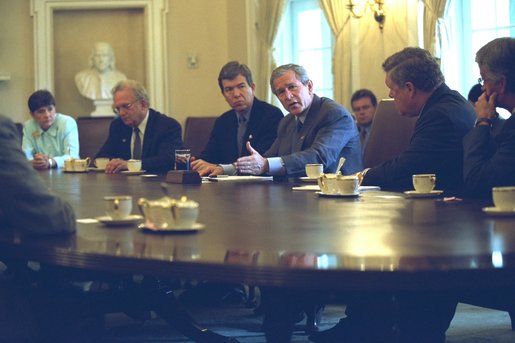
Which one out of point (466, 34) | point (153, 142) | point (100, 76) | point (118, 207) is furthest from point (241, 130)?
point (100, 76)

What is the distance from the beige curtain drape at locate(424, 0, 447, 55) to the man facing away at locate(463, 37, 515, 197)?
3938mm

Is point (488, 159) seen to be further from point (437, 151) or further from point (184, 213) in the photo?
point (184, 213)

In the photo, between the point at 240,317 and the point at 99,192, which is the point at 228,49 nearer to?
the point at 240,317

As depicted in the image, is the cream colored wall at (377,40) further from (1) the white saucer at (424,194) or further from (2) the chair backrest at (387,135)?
(1) the white saucer at (424,194)

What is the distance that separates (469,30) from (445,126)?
394cm

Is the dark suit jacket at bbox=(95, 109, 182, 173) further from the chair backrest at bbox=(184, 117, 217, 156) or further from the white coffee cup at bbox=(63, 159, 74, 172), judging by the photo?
the chair backrest at bbox=(184, 117, 217, 156)

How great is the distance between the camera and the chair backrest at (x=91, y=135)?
752 cm

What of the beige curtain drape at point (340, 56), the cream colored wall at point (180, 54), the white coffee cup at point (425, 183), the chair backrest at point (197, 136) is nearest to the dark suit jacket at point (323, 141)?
the white coffee cup at point (425, 183)

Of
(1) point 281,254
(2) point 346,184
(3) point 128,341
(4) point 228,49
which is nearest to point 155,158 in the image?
(3) point 128,341

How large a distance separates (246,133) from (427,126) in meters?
2.10

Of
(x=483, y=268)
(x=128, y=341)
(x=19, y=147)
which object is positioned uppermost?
(x=19, y=147)

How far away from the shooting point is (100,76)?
987 cm

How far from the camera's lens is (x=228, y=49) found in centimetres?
1008

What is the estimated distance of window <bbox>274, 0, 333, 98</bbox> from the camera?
8.98 metres
